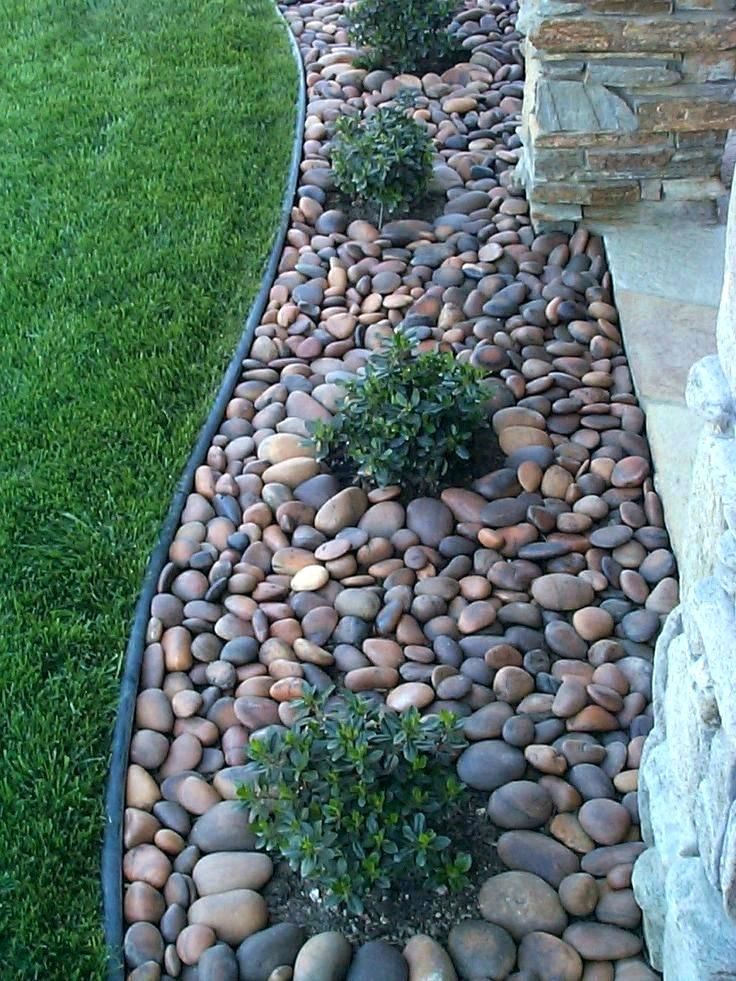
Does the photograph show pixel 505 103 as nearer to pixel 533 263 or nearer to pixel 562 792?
pixel 533 263

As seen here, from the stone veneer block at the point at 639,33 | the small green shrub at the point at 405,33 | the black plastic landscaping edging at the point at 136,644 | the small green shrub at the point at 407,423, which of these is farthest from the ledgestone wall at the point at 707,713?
the small green shrub at the point at 405,33

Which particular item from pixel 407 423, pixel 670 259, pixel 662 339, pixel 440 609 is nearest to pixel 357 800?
pixel 440 609

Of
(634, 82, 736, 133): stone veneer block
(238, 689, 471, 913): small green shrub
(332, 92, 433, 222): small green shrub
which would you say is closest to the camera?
(238, 689, 471, 913): small green shrub

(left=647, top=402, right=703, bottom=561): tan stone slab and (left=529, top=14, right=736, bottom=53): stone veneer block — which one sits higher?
(left=529, top=14, right=736, bottom=53): stone veneer block

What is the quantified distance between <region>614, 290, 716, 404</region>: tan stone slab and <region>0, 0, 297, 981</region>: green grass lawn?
104cm

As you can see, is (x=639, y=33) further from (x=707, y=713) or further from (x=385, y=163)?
(x=707, y=713)

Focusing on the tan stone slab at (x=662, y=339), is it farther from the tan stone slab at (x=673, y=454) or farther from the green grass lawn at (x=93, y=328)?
the green grass lawn at (x=93, y=328)

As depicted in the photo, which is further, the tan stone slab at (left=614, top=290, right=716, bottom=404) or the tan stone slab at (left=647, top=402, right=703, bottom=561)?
the tan stone slab at (left=614, top=290, right=716, bottom=404)

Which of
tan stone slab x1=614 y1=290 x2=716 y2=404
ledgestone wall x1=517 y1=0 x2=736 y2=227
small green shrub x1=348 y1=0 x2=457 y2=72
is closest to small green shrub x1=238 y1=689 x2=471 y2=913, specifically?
tan stone slab x1=614 y1=290 x2=716 y2=404

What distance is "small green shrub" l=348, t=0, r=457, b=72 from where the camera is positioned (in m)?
4.41

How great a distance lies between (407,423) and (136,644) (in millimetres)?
732

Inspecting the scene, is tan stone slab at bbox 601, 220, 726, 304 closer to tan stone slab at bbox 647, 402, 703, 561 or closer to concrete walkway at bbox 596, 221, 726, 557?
concrete walkway at bbox 596, 221, 726, 557

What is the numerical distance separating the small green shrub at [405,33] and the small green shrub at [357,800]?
3.10m

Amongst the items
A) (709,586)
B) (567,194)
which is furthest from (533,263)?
(709,586)
